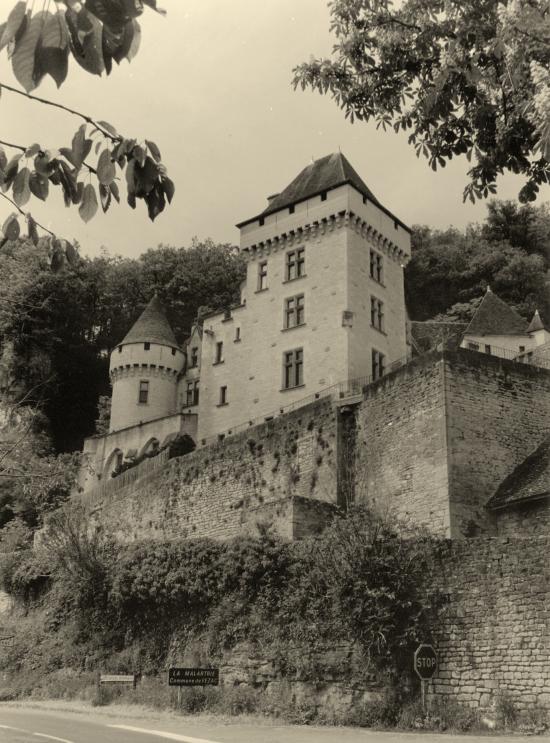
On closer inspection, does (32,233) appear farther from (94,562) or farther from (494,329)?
(494,329)

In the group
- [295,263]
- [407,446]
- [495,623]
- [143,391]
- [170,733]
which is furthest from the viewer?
[143,391]

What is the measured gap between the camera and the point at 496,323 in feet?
137

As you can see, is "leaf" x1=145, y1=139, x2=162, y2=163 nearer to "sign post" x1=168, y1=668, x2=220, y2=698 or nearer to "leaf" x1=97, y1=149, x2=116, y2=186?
"leaf" x1=97, y1=149, x2=116, y2=186

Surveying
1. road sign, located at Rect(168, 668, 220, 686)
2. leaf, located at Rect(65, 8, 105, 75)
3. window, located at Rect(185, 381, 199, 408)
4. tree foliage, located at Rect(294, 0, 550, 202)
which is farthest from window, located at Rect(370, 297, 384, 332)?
leaf, located at Rect(65, 8, 105, 75)

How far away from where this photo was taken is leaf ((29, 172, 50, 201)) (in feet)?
13.1

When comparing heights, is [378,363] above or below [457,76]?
above

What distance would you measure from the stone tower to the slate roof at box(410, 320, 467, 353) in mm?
14122

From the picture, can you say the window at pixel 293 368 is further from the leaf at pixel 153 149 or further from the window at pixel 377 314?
the leaf at pixel 153 149

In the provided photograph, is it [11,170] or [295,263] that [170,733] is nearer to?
[11,170]

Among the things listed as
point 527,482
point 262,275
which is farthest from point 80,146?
point 262,275

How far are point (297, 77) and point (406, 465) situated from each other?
1331 centimetres

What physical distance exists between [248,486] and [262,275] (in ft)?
43.9

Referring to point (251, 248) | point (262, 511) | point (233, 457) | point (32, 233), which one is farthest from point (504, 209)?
point (32, 233)

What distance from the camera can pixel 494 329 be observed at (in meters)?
41.3
